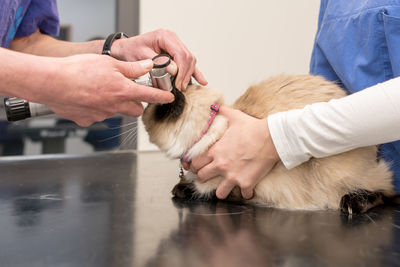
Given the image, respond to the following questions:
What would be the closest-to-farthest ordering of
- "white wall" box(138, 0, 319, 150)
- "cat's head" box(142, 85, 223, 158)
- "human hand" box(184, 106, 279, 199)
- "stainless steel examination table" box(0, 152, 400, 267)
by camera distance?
"stainless steel examination table" box(0, 152, 400, 267), "human hand" box(184, 106, 279, 199), "cat's head" box(142, 85, 223, 158), "white wall" box(138, 0, 319, 150)

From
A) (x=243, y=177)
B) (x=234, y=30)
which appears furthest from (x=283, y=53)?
(x=243, y=177)

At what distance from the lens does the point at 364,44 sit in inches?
37.3

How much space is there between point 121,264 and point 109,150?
151 centimetres

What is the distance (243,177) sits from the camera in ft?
2.91

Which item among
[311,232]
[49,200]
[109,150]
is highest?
[311,232]

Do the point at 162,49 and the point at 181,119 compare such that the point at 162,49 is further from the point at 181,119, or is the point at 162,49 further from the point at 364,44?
the point at 364,44

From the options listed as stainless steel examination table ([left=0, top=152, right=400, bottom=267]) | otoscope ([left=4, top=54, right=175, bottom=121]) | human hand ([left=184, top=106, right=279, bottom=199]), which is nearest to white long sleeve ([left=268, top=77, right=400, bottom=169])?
human hand ([left=184, top=106, right=279, bottom=199])

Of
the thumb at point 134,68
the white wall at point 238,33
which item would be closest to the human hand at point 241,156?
the thumb at point 134,68

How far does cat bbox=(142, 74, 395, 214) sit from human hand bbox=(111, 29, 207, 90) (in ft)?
0.18

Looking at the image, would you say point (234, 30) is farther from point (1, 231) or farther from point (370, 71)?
point (1, 231)

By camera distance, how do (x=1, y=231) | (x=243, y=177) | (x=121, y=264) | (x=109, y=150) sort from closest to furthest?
(x=121, y=264)
(x=1, y=231)
(x=243, y=177)
(x=109, y=150)

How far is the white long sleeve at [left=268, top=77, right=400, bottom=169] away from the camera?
727 millimetres

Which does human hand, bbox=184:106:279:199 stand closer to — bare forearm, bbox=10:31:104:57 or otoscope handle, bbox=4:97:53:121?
otoscope handle, bbox=4:97:53:121

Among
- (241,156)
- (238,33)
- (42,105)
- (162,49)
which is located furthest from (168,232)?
(238,33)
